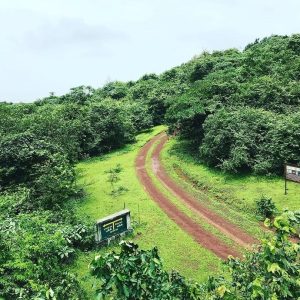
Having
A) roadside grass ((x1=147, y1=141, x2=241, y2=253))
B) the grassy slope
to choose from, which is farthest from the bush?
the grassy slope

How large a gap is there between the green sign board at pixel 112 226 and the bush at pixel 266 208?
25.3ft

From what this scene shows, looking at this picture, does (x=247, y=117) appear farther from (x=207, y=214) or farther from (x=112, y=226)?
(x=112, y=226)

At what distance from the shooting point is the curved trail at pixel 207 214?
20.0 metres

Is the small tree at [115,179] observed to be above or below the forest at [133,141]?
below

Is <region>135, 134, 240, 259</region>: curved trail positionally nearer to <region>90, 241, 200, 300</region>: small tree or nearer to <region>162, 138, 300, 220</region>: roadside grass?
<region>162, 138, 300, 220</region>: roadside grass

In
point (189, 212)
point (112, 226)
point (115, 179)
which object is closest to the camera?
point (112, 226)

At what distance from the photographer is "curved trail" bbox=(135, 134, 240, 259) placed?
63.1 feet

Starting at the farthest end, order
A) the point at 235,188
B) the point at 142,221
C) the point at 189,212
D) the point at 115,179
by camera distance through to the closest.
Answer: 1. the point at 115,179
2. the point at 235,188
3. the point at 189,212
4. the point at 142,221

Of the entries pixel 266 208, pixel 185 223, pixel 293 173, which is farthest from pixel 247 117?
pixel 185 223

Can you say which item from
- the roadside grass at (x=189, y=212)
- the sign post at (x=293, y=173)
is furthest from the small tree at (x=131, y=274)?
the sign post at (x=293, y=173)

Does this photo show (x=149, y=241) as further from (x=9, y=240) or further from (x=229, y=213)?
(x=9, y=240)

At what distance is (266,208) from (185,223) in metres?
4.77

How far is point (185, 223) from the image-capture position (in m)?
22.5

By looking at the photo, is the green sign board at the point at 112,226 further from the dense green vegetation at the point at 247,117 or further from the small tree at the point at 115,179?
the dense green vegetation at the point at 247,117
